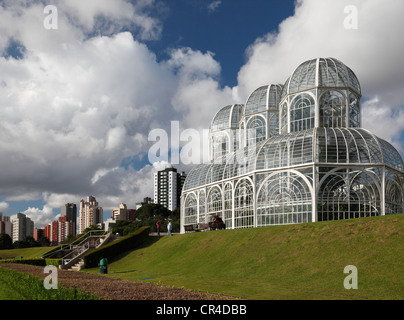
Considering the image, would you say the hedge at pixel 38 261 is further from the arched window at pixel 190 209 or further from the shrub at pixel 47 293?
the shrub at pixel 47 293

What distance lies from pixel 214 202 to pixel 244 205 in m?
8.04

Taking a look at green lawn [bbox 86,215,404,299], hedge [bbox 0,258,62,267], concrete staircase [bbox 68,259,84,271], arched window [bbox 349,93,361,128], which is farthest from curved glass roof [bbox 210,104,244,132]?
hedge [bbox 0,258,62,267]

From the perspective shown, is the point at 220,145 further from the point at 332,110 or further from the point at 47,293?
the point at 47,293

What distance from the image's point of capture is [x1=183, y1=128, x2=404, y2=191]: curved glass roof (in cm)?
3972

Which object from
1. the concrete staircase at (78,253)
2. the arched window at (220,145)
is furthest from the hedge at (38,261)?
the arched window at (220,145)

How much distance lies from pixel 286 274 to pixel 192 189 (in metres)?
34.9

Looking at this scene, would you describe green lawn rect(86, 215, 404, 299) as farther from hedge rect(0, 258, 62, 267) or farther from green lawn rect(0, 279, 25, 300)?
hedge rect(0, 258, 62, 267)

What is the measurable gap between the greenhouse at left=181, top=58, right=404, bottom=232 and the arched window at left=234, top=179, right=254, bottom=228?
0.11 metres

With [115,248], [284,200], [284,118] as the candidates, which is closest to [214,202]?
[284,200]

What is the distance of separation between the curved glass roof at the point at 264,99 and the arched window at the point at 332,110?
12433 millimetres

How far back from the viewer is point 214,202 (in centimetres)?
5250

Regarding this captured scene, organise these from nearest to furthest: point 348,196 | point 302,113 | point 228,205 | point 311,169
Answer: point 348,196
point 311,169
point 228,205
point 302,113
